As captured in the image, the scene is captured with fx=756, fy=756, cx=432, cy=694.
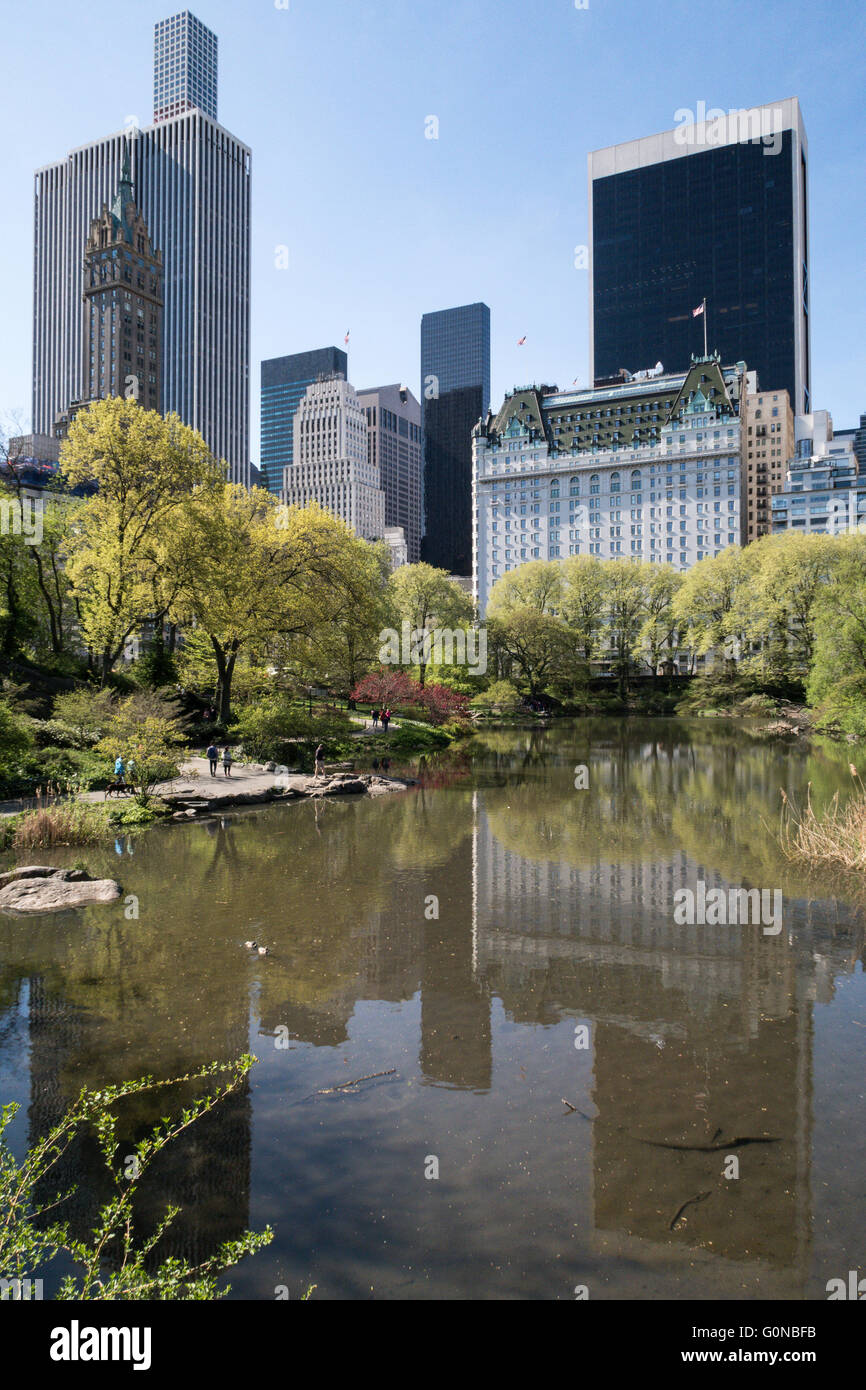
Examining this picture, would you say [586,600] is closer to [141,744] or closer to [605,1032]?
[141,744]

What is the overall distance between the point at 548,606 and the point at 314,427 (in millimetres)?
129207

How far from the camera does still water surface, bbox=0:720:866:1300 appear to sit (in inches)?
225

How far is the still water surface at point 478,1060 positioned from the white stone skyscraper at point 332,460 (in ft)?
589

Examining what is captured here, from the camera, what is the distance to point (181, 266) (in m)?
180

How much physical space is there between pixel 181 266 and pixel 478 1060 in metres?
210

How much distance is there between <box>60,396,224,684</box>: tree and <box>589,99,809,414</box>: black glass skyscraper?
177m

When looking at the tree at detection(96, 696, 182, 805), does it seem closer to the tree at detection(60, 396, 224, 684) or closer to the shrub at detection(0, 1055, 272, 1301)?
the tree at detection(60, 396, 224, 684)

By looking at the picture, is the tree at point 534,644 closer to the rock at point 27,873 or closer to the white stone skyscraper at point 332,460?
the rock at point 27,873

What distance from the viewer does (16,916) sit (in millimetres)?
13547

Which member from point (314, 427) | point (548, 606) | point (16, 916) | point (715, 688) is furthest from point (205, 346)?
point (16, 916)

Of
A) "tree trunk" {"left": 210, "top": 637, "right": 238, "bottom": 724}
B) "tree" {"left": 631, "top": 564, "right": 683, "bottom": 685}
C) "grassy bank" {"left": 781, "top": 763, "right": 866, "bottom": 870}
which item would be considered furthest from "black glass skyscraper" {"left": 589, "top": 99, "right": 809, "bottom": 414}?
"grassy bank" {"left": 781, "top": 763, "right": 866, "bottom": 870}

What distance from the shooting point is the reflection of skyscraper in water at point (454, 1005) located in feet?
27.4

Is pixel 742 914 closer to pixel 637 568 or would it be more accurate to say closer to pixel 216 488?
pixel 216 488

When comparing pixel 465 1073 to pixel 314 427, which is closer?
pixel 465 1073
